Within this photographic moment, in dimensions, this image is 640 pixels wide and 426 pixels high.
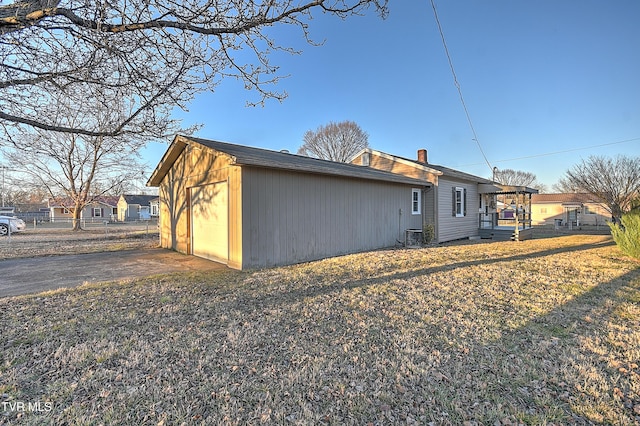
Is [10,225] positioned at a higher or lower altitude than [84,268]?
higher

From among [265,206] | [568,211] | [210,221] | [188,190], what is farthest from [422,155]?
[568,211]

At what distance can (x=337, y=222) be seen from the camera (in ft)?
30.6

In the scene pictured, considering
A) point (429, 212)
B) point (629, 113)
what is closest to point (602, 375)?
point (429, 212)

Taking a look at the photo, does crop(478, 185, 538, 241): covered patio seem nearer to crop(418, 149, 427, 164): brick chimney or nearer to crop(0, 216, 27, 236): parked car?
crop(418, 149, 427, 164): brick chimney

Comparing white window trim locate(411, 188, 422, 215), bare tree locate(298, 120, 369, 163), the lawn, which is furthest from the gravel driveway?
bare tree locate(298, 120, 369, 163)

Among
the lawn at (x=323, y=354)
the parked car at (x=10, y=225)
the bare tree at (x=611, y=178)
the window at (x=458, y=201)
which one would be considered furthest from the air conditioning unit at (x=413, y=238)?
the parked car at (x=10, y=225)

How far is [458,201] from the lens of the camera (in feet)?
48.2

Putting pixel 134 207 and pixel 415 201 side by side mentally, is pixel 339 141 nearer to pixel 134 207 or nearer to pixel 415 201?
pixel 415 201

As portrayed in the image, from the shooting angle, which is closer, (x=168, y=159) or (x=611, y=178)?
(x=168, y=159)

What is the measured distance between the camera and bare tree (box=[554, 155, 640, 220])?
17438mm

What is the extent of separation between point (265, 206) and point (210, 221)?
226cm

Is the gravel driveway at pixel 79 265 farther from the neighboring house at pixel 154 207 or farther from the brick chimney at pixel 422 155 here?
the neighboring house at pixel 154 207

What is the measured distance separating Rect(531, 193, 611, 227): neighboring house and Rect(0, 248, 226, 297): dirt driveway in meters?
29.4

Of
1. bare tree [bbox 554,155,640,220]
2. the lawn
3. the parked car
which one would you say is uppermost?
bare tree [bbox 554,155,640,220]
